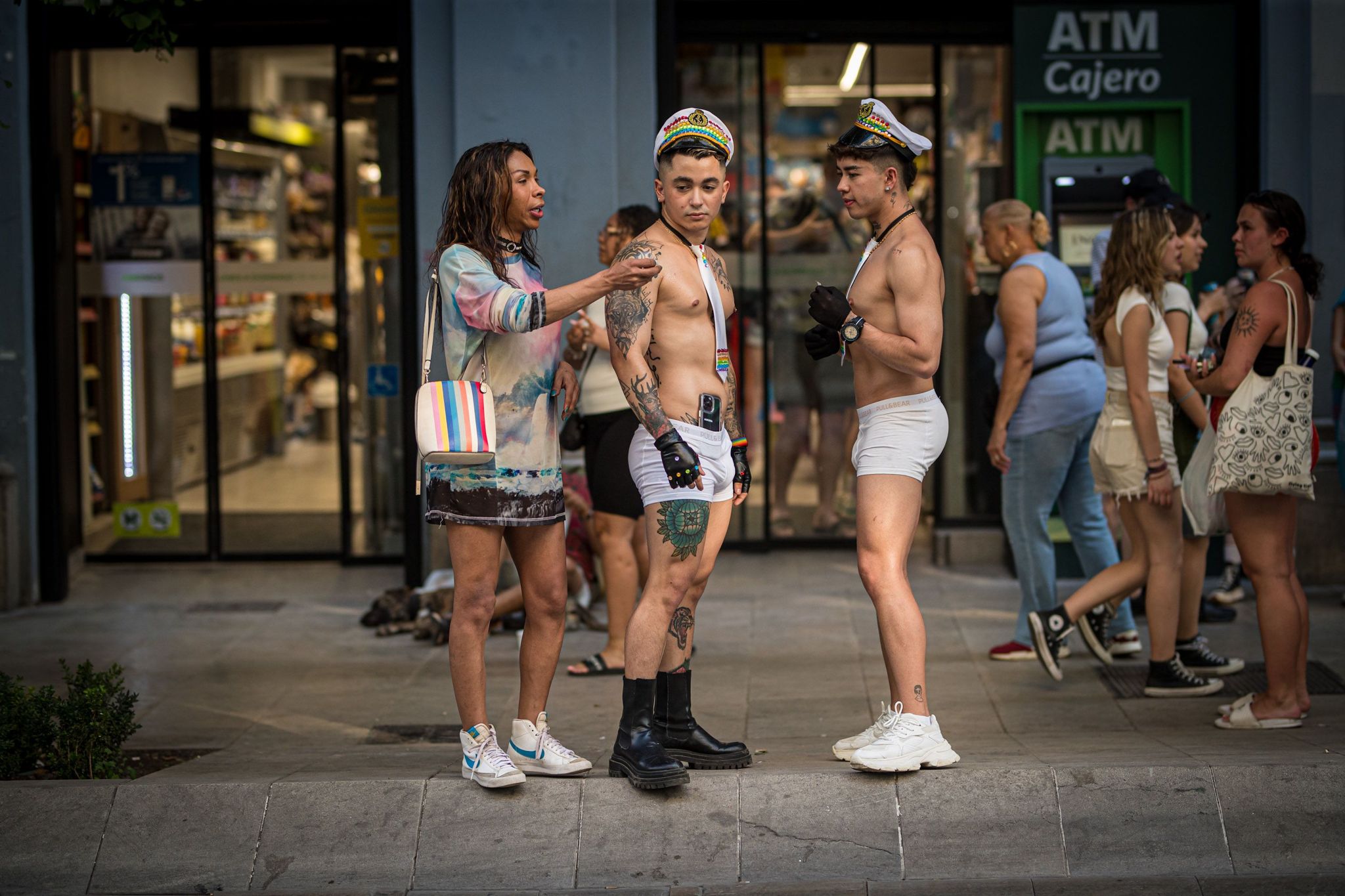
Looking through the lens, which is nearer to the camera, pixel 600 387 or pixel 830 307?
pixel 830 307

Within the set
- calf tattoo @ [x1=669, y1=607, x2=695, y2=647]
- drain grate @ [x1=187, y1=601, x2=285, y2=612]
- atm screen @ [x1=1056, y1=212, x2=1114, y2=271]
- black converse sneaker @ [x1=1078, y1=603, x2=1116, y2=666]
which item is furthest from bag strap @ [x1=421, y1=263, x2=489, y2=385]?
atm screen @ [x1=1056, y1=212, x2=1114, y2=271]

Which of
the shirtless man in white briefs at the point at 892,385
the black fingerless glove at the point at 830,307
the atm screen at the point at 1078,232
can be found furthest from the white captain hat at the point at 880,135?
the atm screen at the point at 1078,232

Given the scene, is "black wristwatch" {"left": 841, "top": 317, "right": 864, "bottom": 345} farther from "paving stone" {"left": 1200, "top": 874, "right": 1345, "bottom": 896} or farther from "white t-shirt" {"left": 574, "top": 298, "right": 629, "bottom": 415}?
"white t-shirt" {"left": 574, "top": 298, "right": 629, "bottom": 415}

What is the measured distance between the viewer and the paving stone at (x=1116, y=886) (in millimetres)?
4457

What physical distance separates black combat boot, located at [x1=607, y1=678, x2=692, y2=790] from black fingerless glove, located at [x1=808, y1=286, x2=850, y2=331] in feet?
4.13

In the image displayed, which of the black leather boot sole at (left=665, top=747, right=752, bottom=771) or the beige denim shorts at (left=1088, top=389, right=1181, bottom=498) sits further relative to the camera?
the beige denim shorts at (left=1088, top=389, right=1181, bottom=498)

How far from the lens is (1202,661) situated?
6762 mm

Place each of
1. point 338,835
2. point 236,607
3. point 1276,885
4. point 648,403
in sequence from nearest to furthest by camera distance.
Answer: point 1276,885, point 648,403, point 338,835, point 236,607

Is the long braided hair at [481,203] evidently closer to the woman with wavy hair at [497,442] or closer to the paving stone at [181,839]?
the woman with wavy hair at [497,442]

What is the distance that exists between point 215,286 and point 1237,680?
6.59m

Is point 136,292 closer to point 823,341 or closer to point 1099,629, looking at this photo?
point 823,341

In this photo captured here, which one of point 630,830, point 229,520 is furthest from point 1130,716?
point 229,520

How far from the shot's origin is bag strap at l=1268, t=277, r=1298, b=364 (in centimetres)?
569

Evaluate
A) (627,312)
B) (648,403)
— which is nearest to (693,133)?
(627,312)
